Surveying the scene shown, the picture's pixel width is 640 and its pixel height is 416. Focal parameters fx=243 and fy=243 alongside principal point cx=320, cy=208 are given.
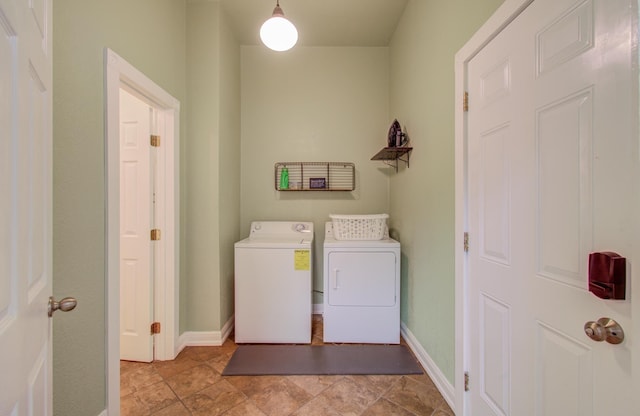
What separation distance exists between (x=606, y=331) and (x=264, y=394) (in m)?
1.72

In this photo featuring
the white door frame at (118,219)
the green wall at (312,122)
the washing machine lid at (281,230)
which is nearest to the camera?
the white door frame at (118,219)

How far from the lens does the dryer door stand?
2.14 meters

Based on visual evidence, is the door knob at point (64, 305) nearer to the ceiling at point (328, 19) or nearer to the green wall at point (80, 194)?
the green wall at point (80, 194)

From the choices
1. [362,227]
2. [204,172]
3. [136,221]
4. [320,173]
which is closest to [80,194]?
[136,221]

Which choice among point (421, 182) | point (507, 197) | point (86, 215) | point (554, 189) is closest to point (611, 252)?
point (554, 189)

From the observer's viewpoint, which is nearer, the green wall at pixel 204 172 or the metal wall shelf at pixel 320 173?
the green wall at pixel 204 172

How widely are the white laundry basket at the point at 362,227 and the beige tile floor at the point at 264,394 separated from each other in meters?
1.10

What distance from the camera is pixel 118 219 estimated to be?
55.5 inches

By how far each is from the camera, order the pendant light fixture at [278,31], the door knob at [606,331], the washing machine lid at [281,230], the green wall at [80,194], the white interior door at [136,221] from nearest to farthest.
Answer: the door knob at [606,331] < the green wall at [80,194] < the pendant light fixture at [278,31] < the white interior door at [136,221] < the washing machine lid at [281,230]

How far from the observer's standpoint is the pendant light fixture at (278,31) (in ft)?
5.70

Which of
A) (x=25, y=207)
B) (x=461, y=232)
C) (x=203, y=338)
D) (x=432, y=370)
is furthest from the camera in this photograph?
(x=203, y=338)

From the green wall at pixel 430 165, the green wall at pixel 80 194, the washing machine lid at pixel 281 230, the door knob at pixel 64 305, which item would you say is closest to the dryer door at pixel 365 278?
the green wall at pixel 430 165

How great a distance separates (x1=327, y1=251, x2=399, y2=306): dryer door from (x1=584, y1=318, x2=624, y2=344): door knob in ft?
4.77

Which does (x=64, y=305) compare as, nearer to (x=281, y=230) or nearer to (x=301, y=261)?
(x=301, y=261)
